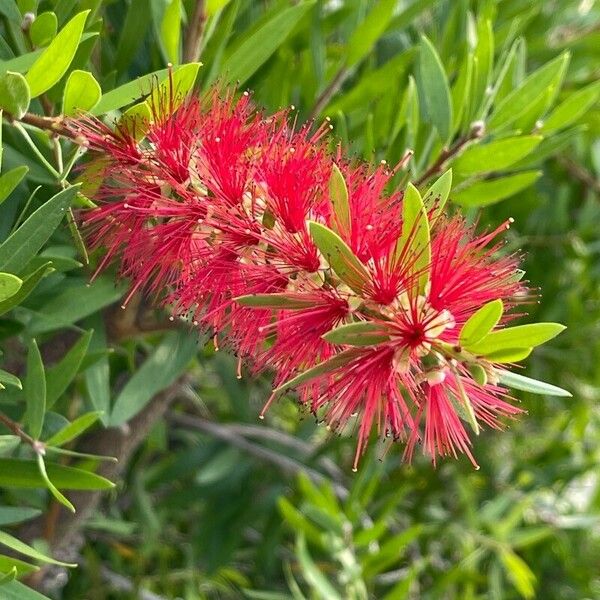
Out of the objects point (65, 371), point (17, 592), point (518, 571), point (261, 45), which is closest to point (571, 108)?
point (261, 45)

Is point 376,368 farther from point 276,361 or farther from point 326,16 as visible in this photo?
point 326,16

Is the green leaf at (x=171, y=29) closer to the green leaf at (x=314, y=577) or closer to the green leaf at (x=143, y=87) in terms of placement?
the green leaf at (x=143, y=87)

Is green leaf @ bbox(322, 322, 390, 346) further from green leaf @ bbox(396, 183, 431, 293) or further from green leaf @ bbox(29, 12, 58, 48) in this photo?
green leaf @ bbox(29, 12, 58, 48)

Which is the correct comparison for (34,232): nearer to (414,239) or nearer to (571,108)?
(414,239)

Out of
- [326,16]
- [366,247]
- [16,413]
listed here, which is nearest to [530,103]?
[326,16]

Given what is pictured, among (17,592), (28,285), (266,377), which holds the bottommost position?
(266,377)

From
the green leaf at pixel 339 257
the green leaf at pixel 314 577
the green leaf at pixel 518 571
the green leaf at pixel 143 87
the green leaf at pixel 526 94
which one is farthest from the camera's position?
the green leaf at pixel 518 571

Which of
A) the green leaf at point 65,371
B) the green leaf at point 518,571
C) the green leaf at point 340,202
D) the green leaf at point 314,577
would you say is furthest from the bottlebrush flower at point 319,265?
the green leaf at point 518,571
